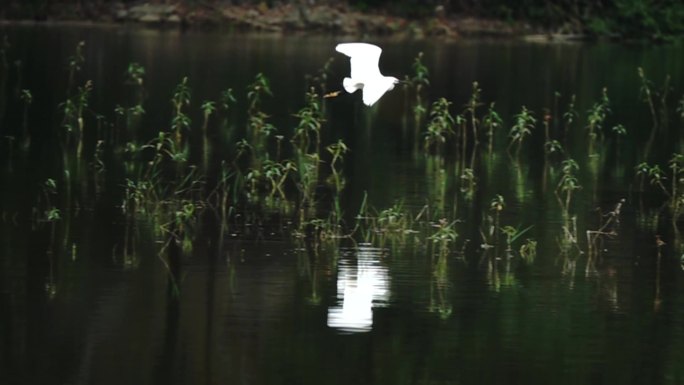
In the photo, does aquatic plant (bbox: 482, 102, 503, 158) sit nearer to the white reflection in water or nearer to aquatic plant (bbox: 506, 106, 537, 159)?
aquatic plant (bbox: 506, 106, 537, 159)

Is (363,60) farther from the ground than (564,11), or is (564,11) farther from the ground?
(564,11)

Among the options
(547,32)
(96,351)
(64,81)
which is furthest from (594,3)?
(96,351)

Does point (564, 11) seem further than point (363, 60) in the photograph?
Yes

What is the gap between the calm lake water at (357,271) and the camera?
27.7ft

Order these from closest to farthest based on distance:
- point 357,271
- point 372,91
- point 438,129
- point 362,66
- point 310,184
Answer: point 357,271 → point 372,91 → point 362,66 → point 310,184 → point 438,129

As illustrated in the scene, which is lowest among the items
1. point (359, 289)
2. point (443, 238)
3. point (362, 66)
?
point (359, 289)

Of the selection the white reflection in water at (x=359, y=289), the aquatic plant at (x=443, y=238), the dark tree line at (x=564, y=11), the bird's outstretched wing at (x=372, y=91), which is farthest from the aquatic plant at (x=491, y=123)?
the dark tree line at (x=564, y=11)

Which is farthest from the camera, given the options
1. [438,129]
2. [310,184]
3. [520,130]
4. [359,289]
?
[438,129]

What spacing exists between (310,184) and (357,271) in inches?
106

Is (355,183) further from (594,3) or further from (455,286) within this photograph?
(594,3)

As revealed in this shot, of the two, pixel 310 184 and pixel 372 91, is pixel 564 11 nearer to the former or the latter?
pixel 310 184

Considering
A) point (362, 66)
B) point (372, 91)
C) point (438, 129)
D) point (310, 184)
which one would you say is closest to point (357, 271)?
point (372, 91)

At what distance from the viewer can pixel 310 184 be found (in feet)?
43.2

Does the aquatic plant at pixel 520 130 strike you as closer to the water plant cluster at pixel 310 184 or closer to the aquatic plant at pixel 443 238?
the water plant cluster at pixel 310 184
